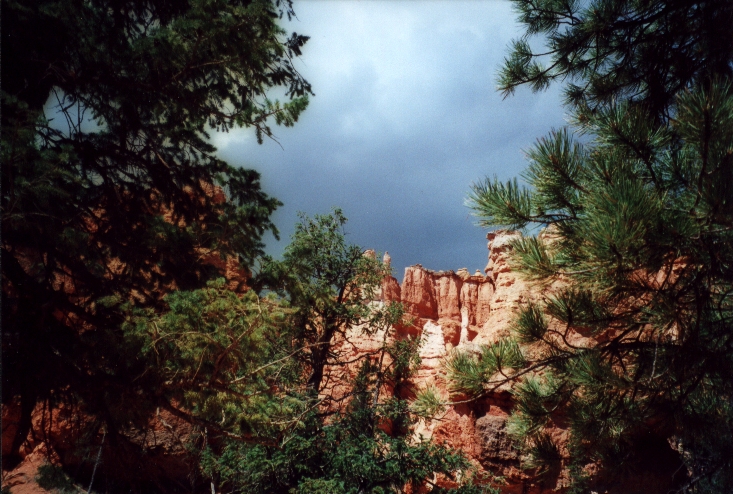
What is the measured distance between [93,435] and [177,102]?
9.61 feet

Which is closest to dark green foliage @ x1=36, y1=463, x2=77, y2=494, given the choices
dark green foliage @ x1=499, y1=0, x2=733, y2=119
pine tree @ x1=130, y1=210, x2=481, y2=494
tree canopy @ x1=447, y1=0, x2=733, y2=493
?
pine tree @ x1=130, y1=210, x2=481, y2=494

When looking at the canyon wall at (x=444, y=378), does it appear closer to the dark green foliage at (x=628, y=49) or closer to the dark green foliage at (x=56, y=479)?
the dark green foliage at (x=56, y=479)

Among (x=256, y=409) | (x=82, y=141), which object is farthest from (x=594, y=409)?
(x=82, y=141)

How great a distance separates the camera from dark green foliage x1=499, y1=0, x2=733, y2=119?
3779mm

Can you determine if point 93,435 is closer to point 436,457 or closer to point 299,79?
point 299,79

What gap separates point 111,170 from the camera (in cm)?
446

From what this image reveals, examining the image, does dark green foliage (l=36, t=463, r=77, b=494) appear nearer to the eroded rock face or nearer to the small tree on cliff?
the small tree on cliff

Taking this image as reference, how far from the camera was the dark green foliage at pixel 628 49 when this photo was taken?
3779 mm

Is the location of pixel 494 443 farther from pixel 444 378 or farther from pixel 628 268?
pixel 628 268

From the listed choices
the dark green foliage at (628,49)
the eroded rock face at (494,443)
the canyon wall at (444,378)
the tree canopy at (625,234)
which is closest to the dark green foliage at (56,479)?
the canyon wall at (444,378)

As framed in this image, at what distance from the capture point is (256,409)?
3943mm

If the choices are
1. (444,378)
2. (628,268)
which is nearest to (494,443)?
(444,378)

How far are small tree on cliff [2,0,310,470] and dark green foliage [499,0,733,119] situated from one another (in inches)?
95.1

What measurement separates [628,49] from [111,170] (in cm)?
486
